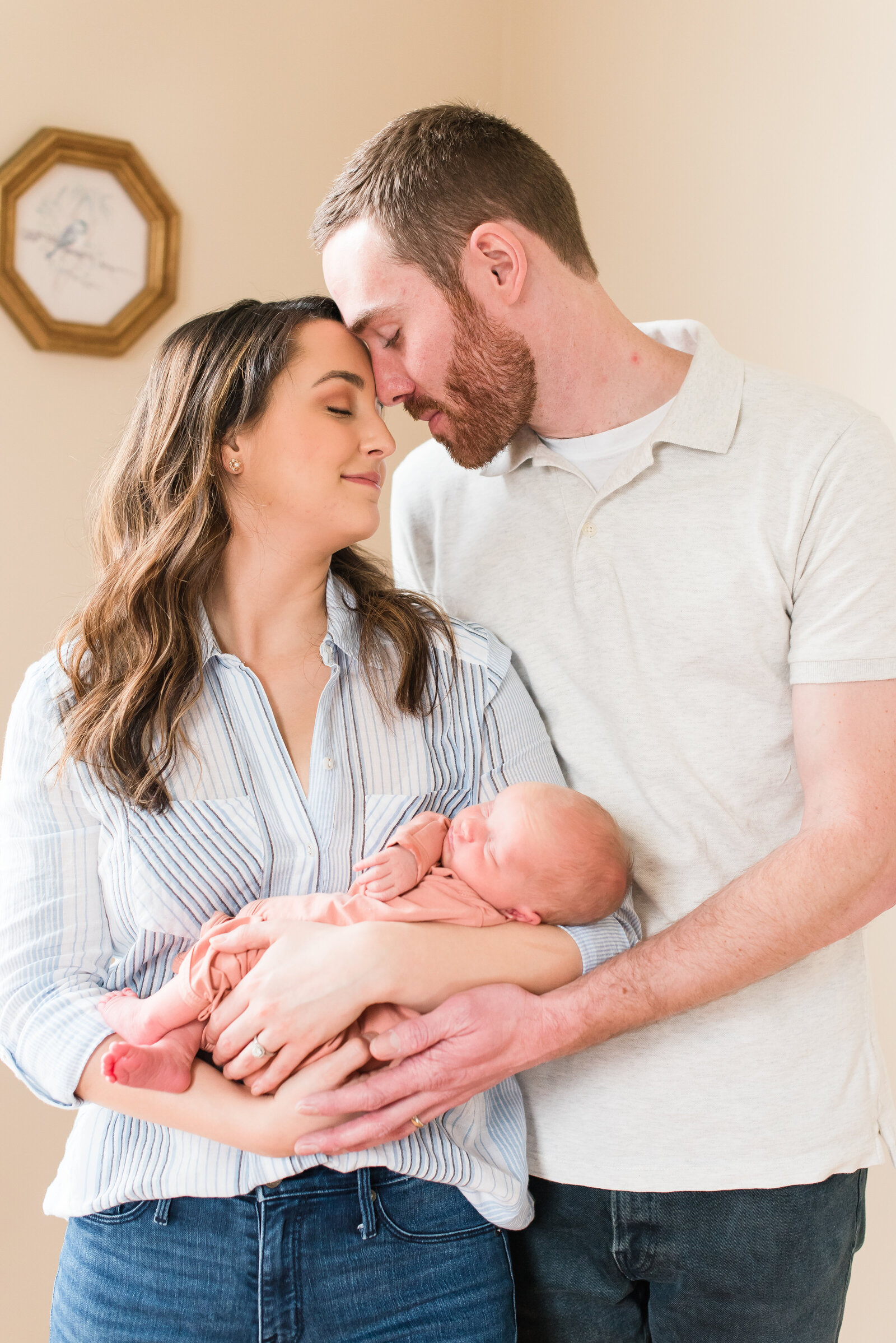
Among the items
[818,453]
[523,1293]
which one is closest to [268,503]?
[818,453]

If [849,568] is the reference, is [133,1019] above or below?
below

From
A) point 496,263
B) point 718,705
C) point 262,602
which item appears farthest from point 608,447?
point 262,602

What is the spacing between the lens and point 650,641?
147 cm

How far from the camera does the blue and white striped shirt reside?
1245 millimetres

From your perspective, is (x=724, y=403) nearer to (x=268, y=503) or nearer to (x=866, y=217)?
(x=268, y=503)

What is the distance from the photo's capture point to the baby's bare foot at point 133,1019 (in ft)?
4.02

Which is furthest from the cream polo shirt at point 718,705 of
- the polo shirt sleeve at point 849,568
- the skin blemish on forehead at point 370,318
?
the skin blemish on forehead at point 370,318

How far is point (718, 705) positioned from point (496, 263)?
0.67 m

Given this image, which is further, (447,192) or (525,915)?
(447,192)

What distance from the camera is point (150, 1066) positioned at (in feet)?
3.86

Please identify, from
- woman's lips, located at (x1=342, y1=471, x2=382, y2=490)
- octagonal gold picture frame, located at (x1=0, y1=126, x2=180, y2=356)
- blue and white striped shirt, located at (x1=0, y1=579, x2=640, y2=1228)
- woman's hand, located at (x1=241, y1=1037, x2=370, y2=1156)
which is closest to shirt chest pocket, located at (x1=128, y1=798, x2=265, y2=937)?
blue and white striped shirt, located at (x1=0, y1=579, x2=640, y2=1228)

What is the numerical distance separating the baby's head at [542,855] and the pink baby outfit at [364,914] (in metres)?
0.03

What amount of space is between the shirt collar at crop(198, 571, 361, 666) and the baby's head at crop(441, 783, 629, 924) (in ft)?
0.96

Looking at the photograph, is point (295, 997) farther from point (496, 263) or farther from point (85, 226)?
point (85, 226)
